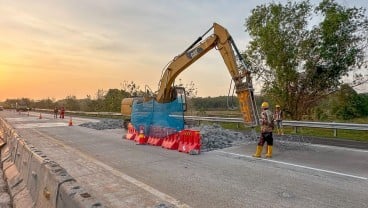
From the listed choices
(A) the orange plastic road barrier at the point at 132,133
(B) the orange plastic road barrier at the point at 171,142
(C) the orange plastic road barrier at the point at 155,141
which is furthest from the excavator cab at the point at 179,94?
(B) the orange plastic road barrier at the point at 171,142

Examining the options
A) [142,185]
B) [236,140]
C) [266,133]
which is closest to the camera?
[142,185]

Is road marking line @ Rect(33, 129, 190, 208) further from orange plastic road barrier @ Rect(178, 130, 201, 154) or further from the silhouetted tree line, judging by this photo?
the silhouetted tree line

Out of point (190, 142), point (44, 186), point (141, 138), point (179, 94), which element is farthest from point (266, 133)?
point (44, 186)

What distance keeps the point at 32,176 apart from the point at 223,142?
336 inches

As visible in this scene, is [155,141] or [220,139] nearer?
[220,139]

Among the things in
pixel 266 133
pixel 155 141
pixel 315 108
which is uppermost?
pixel 315 108

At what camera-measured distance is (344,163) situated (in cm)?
961

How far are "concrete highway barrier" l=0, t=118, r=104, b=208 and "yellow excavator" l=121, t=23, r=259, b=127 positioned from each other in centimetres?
738

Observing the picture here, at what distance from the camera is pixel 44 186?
17.4 ft

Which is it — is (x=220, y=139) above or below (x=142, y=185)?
above

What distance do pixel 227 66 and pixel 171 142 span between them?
3660 millimetres

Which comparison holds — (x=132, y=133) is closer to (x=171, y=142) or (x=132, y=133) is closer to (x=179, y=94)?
(x=179, y=94)

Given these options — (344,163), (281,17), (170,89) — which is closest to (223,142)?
(170,89)

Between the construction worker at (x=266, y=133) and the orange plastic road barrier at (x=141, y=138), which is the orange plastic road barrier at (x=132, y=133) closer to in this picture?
the orange plastic road barrier at (x=141, y=138)
